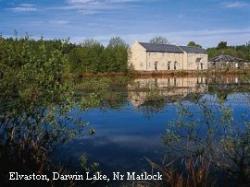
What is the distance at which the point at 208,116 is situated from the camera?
1152cm

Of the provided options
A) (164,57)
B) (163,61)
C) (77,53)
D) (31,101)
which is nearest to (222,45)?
(164,57)

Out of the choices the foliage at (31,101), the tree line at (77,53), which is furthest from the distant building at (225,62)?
the foliage at (31,101)

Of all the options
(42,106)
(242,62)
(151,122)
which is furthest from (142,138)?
(242,62)

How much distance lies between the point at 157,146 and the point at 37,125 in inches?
302

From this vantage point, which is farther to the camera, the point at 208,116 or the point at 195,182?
the point at 208,116

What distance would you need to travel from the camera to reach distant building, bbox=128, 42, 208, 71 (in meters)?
88.1

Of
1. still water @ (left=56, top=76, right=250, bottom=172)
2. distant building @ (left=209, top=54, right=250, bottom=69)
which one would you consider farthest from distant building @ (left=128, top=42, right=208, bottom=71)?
still water @ (left=56, top=76, right=250, bottom=172)

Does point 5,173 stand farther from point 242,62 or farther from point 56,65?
point 242,62

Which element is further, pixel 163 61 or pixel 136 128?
pixel 163 61

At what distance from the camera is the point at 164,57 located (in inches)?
3696

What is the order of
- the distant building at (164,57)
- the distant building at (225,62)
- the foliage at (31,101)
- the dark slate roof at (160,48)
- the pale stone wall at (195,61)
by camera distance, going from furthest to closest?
the distant building at (225,62) → the pale stone wall at (195,61) → the dark slate roof at (160,48) → the distant building at (164,57) → the foliage at (31,101)

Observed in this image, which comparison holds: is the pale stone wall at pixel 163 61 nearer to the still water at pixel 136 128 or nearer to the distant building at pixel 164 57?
the distant building at pixel 164 57

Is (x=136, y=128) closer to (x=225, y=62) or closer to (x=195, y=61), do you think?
(x=195, y=61)

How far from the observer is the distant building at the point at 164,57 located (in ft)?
289
